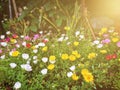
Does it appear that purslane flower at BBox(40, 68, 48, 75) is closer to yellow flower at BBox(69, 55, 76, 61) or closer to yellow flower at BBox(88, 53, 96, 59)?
yellow flower at BBox(69, 55, 76, 61)

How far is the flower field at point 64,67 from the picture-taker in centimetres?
393

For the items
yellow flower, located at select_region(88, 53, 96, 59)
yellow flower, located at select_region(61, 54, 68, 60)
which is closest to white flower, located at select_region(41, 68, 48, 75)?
yellow flower, located at select_region(61, 54, 68, 60)

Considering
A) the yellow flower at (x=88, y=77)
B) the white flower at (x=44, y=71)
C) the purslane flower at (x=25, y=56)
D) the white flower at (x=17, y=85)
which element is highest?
the purslane flower at (x=25, y=56)

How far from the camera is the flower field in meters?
3.93

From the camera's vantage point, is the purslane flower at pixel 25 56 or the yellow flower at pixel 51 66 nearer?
the yellow flower at pixel 51 66

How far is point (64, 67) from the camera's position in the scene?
4.13 meters

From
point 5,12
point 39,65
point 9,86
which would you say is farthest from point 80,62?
point 5,12

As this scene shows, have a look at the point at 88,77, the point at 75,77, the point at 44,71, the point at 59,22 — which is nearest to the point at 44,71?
the point at 44,71

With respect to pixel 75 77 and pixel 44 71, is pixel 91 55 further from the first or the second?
pixel 44 71

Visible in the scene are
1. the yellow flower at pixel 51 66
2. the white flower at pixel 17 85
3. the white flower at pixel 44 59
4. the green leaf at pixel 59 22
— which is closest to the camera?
the white flower at pixel 17 85

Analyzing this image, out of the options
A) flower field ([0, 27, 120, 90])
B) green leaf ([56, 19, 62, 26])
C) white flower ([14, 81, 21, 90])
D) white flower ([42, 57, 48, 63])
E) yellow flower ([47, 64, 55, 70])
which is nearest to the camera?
white flower ([14, 81, 21, 90])

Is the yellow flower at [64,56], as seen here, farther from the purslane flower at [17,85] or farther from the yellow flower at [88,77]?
the purslane flower at [17,85]

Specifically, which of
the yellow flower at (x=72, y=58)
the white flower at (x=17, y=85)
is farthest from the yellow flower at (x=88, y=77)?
the white flower at (x=17, y=85)

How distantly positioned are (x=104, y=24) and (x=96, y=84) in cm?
284
